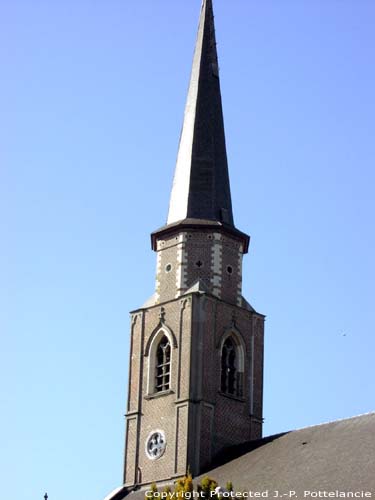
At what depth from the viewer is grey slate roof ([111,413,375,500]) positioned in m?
39.9

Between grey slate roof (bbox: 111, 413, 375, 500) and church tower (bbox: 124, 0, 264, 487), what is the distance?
1.31 meters

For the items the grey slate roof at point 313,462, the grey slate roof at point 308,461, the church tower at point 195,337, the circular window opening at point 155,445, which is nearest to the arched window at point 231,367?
the church tower at point 195,337

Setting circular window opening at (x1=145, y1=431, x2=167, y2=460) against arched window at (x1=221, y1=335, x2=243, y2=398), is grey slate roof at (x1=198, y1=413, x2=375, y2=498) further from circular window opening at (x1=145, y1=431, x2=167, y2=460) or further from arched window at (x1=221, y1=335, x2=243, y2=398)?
arched window at (x1=221, y1=335, x2=243, y2=398)

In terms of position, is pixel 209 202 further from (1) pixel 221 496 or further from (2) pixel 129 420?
(1) pixel 221 496

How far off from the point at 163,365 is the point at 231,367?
2.60 meters

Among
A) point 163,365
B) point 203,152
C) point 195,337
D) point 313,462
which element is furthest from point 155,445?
point 203,152

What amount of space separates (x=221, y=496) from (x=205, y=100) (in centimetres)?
2552

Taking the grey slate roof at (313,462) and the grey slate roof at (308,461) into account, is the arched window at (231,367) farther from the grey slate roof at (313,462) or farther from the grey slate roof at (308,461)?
the grey slate roof at (313,462)

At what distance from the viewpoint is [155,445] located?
48.0 m

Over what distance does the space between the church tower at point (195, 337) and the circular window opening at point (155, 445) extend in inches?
1.5

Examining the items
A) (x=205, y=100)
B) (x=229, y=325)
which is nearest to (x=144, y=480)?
(x=229, y=325)

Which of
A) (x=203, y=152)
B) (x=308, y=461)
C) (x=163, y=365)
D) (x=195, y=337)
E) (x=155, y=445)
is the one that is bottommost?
(x=308, y=461)

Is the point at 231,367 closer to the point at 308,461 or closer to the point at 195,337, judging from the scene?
the point at 195,337

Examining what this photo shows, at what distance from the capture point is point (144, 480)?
157 ft
